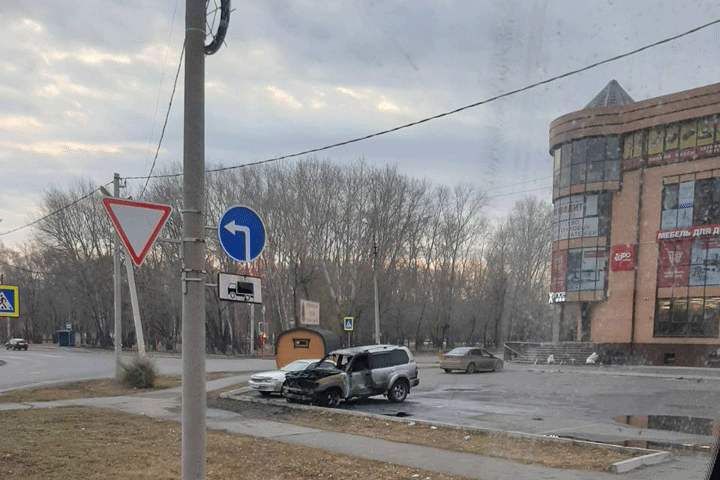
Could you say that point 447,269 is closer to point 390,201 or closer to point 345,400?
point 345,400

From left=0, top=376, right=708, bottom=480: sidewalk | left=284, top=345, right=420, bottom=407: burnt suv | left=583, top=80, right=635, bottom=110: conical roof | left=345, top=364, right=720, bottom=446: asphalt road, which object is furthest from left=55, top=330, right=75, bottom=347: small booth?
left=583, top=80, right=635, bottom=110: conical roof

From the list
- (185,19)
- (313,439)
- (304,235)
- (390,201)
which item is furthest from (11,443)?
(304,235)

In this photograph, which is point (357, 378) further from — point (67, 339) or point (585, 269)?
point (67, 339)

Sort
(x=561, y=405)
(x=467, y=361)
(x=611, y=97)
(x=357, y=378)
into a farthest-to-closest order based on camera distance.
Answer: (x=467, y=361), (x=357, y=378), (x=561, y=405), (x=611, y=97)

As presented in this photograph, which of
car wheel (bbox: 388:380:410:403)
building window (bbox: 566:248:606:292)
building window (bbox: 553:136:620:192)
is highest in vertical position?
building window (bbox: 553:136:620:192)

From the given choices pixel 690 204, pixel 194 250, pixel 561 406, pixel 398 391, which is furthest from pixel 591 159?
pixel 398 391

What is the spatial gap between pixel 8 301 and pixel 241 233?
12073mm

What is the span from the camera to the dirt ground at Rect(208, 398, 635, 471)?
865cm

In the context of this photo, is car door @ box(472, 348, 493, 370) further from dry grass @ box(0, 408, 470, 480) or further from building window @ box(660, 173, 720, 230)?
building window @ box(660, 173, 720, 230)

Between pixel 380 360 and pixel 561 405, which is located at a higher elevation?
pixel 380 360

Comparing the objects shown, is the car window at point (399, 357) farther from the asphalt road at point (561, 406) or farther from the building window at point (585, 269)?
the building window at point (585, 269)

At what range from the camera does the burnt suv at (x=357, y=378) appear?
52.0 feet

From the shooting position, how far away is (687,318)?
3.92 m

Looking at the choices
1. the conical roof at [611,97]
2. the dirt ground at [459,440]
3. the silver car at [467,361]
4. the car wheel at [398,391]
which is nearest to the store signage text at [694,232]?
the conical roof at [611,97]
